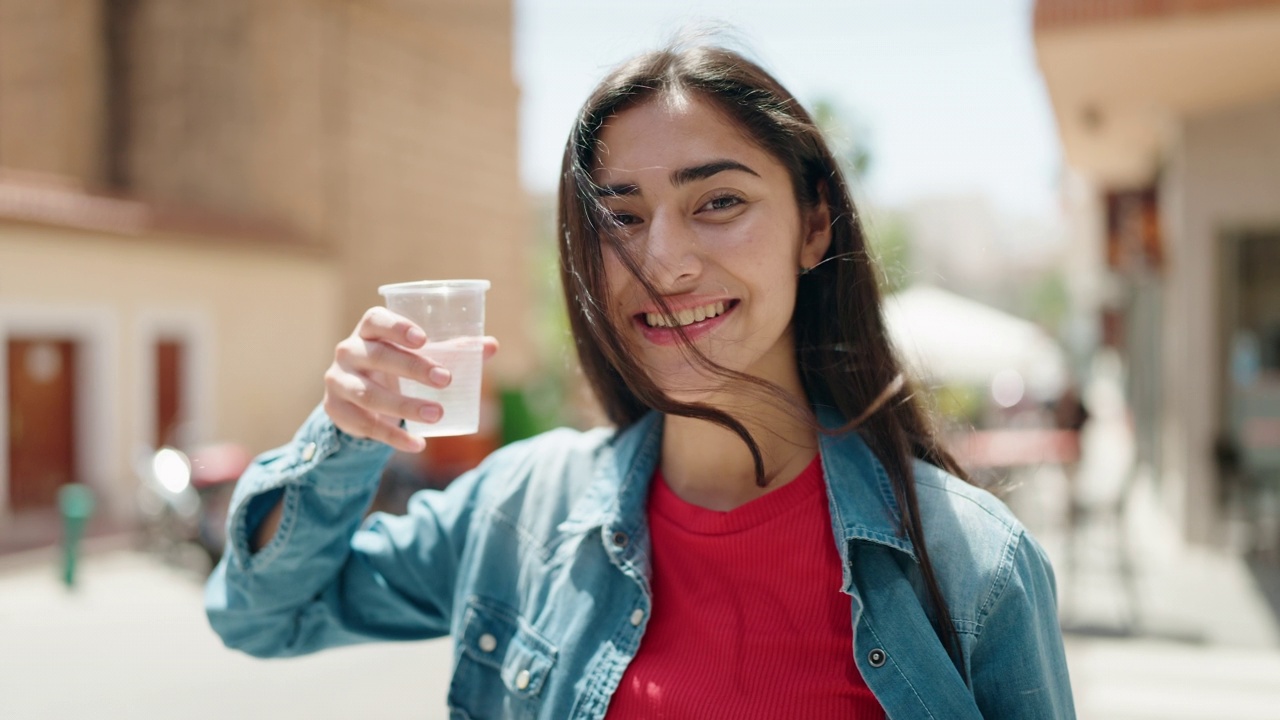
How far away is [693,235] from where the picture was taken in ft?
5.18

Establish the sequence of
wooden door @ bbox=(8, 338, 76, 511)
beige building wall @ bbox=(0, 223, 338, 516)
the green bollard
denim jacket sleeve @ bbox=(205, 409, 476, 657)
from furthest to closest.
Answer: beige building wall @ bbox=(0, 223, 338, 516)
wooden door @ bbox=(8, 338, 76, 511)
the green bollard
denim jacket sleeve @ bbox=(205, 409, 476, 657)

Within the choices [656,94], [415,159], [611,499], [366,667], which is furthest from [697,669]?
[415,159]

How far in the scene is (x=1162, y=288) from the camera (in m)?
10.1

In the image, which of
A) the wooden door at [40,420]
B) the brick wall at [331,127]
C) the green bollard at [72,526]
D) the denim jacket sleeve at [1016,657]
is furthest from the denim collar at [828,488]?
the wooden door at [40,420]

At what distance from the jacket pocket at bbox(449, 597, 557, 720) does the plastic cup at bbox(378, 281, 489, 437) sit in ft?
1.19

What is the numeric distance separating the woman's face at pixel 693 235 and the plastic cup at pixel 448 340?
0.22 metres

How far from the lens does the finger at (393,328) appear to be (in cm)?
148

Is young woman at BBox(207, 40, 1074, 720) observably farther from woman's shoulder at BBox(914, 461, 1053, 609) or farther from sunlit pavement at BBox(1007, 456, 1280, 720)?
sunlit pavement at BBox(1007, 456, 1280, 720)

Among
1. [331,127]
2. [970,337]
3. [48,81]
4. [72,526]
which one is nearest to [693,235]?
[48,81]

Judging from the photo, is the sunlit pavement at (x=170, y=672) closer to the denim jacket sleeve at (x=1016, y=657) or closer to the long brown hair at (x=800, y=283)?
the long brown hair at (x=800, y=283)

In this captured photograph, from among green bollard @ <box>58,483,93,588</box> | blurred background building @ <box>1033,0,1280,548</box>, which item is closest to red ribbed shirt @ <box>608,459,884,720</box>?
blurred background building @ <box>1033,0,1280,548</box>

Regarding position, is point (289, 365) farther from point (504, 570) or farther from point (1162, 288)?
point (504, 570)

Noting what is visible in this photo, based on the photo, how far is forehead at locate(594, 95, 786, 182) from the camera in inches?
62.6

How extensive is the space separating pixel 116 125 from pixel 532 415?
9.63 meters
